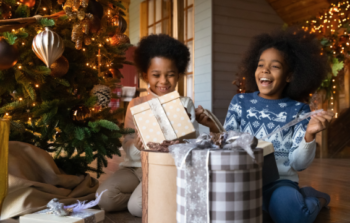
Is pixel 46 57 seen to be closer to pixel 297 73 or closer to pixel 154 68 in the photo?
pixel 154 68

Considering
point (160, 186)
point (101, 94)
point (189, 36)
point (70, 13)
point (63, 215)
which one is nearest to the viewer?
point (160, 186)

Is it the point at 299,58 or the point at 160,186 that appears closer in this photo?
the point at 160,186

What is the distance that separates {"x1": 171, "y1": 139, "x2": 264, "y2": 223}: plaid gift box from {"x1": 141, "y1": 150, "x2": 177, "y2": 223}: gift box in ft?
0.40

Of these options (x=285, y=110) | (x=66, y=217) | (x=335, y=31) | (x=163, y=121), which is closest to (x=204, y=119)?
(x=163, y=121)

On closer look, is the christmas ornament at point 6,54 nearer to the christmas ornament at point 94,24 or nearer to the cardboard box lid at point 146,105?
the christmas ornament at point 94,24

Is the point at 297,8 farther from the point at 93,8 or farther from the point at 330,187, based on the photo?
the point at 93,8

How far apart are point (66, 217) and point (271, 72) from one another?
3.03 feet

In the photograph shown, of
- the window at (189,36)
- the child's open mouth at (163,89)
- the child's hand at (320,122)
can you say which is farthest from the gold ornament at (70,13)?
the window at (189,36)

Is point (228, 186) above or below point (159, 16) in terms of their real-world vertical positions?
below

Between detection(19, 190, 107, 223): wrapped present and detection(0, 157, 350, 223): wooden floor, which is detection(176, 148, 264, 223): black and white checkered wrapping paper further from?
detection(0, 157, 350, 223): wooden floor

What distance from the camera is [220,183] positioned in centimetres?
71

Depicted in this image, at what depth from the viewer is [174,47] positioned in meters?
1.64

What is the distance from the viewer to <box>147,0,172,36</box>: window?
14.2 feet

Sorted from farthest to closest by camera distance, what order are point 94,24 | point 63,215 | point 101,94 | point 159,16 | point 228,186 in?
Answer: point 159,16, point 101,94, point 94,24, point 63,215, point 228,186
